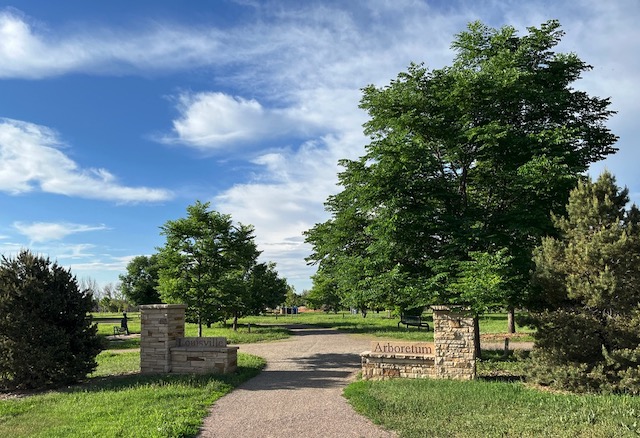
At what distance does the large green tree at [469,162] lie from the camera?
1149 centimetres

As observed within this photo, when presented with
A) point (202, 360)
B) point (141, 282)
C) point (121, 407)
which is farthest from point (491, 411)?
point (141, 282)

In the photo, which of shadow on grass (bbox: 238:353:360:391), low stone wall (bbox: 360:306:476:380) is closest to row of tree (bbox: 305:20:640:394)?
low stone wall (bbox: 360:306:476:380)

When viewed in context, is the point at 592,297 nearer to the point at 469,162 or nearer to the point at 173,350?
the point at 469,162

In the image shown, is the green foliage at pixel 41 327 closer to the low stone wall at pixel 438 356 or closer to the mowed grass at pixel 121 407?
the mowed grass at pixel 121 407

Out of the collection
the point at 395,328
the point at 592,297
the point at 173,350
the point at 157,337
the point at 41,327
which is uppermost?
the point at 592,297

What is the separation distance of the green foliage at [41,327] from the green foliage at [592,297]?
11012 mm

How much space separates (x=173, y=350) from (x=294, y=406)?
4952mm

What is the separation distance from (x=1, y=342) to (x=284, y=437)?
8.29 metres

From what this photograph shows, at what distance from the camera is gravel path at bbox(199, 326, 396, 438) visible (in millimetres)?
6953

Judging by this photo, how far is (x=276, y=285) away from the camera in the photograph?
3859 centimetres

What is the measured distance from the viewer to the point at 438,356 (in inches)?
415

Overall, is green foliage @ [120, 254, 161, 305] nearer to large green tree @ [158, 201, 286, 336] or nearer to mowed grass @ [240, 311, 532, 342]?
mowed grass @ [240, 311, 532, 342]

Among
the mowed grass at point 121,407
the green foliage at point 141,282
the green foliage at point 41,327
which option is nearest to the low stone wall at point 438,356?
the mowed grass at point 121,407

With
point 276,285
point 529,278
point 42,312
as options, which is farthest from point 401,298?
point 276,285
